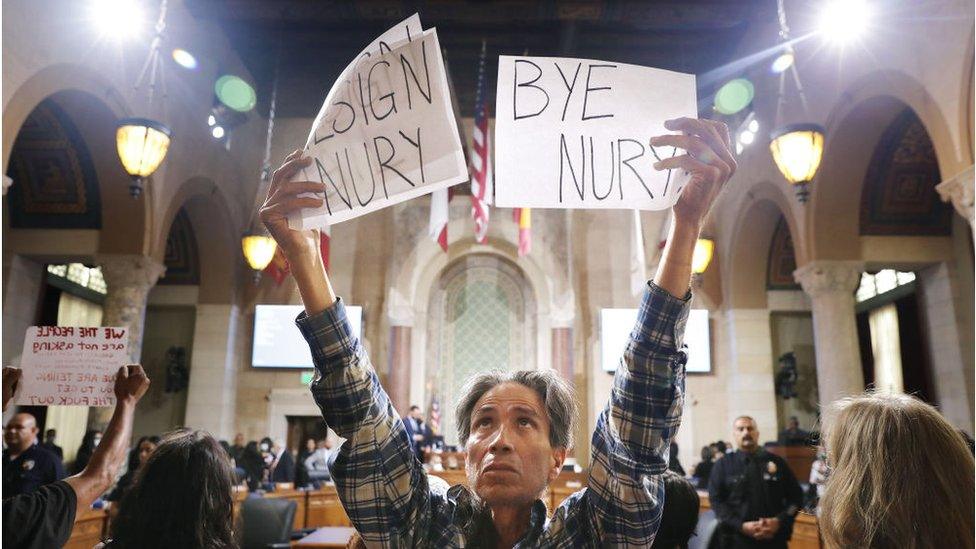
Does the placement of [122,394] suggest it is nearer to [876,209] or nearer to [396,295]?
[876,209]

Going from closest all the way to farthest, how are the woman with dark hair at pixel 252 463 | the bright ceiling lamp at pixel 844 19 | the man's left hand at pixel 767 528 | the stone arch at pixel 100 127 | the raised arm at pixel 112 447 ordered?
the raised arm at pixel 112 447 < the man's left hand at pixel 767 528 < the stone arch at pixel 100 127 < the bright ceiling lamp at pixel 844 19 < the woman with dark hair at pixel 252 463

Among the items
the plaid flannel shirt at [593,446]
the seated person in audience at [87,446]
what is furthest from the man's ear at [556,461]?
the seated person in audience at [87,446]

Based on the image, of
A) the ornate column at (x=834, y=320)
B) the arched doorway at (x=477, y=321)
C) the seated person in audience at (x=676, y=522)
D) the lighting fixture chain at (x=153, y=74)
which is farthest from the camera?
the arched doorway at (x=477, y=321)

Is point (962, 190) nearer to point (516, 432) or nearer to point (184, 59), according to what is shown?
point (516, 432)

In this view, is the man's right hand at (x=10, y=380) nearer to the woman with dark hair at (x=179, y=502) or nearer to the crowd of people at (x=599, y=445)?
the woman with dark hair at (x=179, y=502)

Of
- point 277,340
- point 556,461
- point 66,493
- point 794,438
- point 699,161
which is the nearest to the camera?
point 699,161

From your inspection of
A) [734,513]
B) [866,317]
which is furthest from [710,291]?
[734,513]

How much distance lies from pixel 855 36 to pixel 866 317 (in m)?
6.23

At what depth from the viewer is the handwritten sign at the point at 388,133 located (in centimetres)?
126

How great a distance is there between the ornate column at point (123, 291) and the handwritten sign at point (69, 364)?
23.1 feet

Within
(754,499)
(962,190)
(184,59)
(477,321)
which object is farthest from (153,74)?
(962,190)

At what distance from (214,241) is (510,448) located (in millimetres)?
10946

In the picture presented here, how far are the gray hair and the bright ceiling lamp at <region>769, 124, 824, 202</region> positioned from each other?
4930mm

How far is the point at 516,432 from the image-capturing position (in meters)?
1.19
